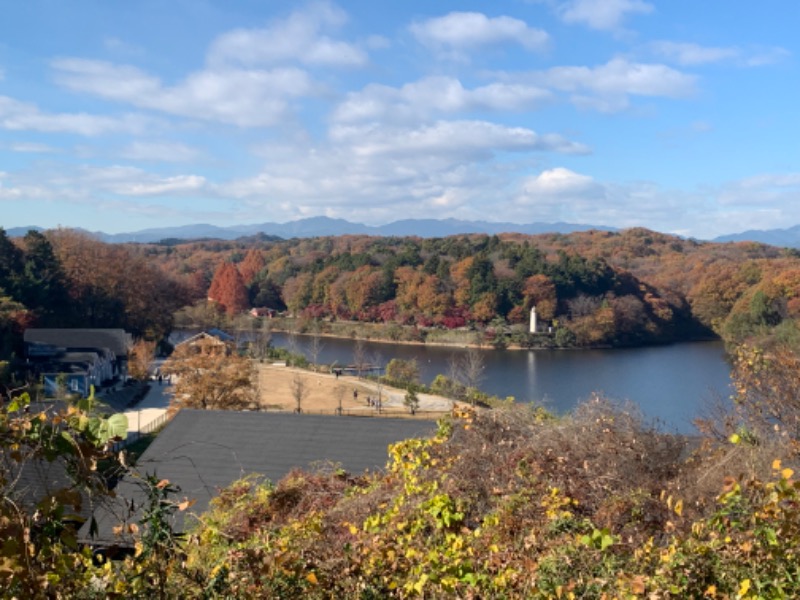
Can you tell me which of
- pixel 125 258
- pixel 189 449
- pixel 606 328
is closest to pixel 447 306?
pixel 606 328

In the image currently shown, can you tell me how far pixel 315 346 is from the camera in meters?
23.3

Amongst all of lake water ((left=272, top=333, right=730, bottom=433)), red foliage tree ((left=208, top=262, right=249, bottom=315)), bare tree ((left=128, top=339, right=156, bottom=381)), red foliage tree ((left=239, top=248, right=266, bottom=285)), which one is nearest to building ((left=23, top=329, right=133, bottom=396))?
bare tree ((left=128, top=339, right=156, bottom=381))

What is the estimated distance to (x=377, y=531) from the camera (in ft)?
8.76

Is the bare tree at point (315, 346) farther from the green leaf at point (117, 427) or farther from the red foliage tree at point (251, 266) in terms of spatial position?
the green leaf at point (117, 427)

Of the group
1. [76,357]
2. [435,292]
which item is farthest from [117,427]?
[435,292]

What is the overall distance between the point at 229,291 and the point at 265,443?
2892cm

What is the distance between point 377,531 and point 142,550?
122cm

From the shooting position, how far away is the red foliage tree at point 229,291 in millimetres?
34406

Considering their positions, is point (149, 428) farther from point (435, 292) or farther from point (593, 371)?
point (435, 292)

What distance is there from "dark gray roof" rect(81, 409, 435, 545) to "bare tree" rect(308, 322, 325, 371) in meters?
13.9

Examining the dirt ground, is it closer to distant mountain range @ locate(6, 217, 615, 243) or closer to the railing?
the railing

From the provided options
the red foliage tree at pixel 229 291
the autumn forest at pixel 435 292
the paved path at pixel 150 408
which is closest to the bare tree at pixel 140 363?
the paved path at pixel 150 408

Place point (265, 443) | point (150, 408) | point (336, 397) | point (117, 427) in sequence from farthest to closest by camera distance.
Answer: point (336, 397), point (150, 408), point (265, 443), point (117, 427)

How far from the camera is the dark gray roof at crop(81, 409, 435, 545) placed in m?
6.45
